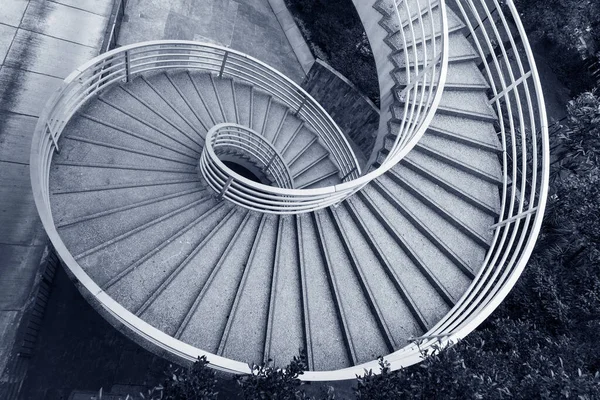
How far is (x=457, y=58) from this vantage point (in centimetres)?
913

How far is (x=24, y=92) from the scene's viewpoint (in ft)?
25.7

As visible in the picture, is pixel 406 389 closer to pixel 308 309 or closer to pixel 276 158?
pixel 308 309

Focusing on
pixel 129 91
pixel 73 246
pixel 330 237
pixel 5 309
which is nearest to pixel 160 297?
pixel 73 246

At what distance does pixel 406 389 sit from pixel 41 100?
298 inches

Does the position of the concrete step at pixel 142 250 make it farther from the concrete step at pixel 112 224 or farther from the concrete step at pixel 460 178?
the concrete step at pixel 460 178

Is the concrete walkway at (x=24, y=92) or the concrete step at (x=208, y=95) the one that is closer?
the concrete walkway at (x=24, y=92)

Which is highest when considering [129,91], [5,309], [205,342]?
[129,91]

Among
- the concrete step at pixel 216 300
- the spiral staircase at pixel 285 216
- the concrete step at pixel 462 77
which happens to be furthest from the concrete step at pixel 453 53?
the concrete step at pixel 216 300

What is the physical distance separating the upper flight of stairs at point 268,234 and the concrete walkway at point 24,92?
0.77 meters

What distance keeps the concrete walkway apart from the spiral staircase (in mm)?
707

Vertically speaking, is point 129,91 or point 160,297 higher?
point 129,91

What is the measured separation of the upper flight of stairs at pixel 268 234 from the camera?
6.75 meters

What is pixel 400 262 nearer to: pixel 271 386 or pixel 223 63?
pixel 271 386

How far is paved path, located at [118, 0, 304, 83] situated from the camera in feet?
36.3
